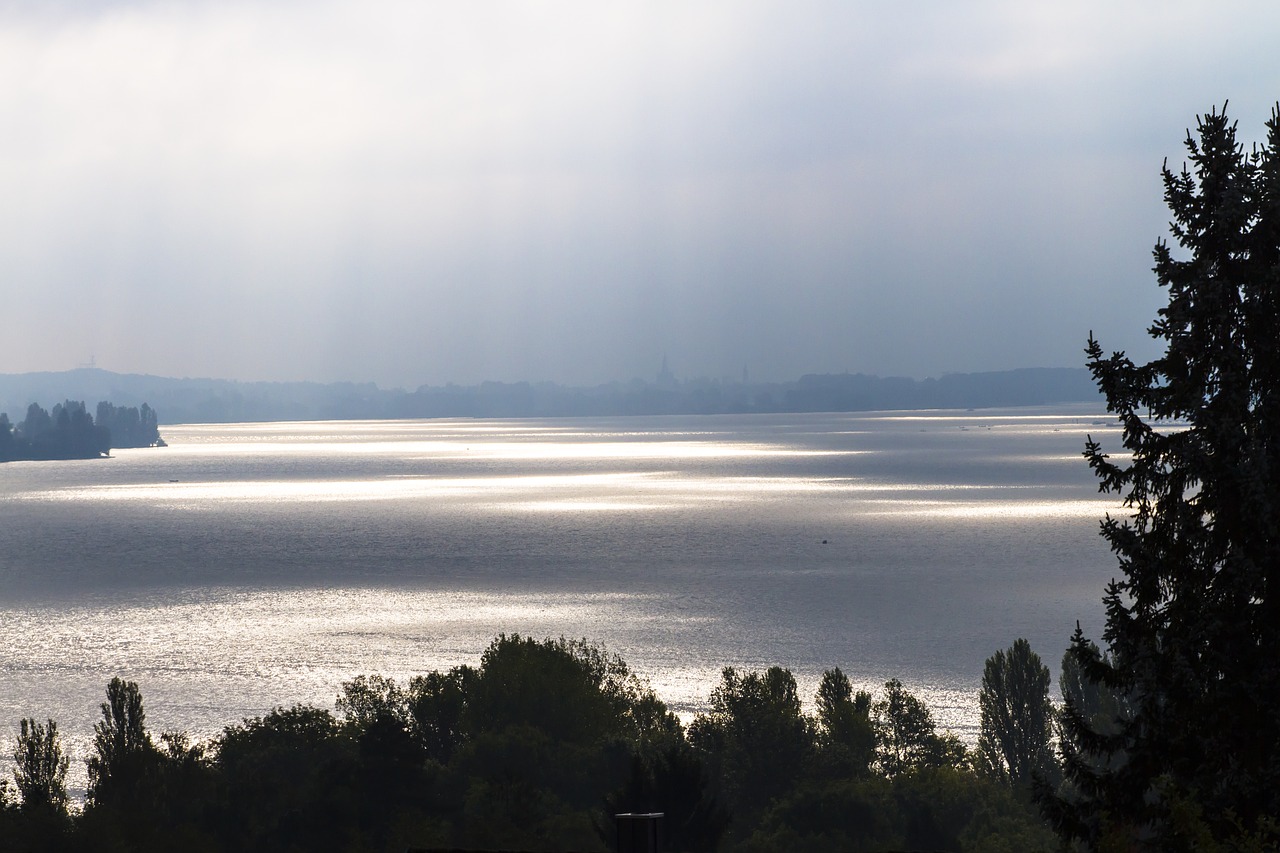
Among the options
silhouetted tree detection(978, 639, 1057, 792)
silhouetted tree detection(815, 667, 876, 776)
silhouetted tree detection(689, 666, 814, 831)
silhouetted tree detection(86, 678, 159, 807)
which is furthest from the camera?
silhouetted tree detection(978, 639, 1057, 792)

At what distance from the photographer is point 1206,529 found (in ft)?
55.2

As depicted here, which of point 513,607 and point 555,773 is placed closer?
point 555,773

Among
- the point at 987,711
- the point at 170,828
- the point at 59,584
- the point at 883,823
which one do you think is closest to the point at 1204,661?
the point at 883,823

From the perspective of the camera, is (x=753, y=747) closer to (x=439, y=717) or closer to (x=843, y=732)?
(x=843, y=732)

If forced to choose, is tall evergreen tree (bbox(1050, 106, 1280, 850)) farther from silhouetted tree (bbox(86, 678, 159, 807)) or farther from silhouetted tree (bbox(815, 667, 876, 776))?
silhouetted tree (bbox(86, 678, 159, 807))

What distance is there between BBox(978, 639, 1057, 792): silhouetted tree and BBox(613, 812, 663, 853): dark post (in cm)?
6854

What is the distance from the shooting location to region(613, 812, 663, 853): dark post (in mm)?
12203

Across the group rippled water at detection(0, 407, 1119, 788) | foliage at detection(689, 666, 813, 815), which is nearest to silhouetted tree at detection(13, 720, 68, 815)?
rippled water at detection(0, 407, 1119, 788)

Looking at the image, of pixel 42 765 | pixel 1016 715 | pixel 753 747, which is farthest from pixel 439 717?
pixel 1016 715

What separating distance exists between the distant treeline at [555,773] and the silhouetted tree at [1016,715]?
13 centimetres

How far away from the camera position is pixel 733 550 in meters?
176

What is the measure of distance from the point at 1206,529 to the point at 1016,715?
65413mm

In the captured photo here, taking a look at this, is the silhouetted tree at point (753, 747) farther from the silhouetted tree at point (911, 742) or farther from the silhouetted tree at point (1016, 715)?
the silhouetted tree at point (1016, 715)

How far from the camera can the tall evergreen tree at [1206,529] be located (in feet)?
51.9
